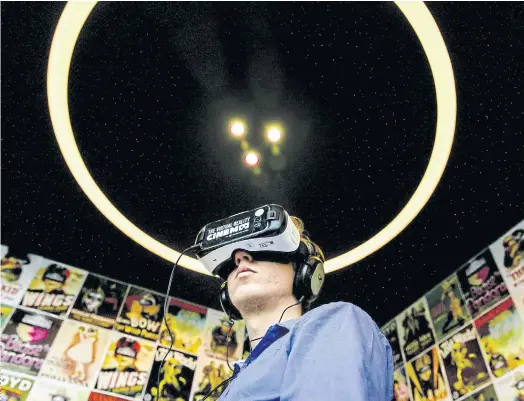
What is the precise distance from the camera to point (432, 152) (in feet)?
5.88

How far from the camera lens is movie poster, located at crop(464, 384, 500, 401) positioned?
73.4 inches

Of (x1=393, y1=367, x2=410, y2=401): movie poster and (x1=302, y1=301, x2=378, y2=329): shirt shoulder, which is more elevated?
(x1=393, y1=367, x2=410, y2=401): movie poster

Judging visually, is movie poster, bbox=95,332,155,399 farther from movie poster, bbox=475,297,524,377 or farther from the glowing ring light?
movie poster, bbox=475,297,524,377

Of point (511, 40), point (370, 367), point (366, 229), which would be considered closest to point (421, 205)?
point (366, 229)

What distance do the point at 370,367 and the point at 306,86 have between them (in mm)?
1215

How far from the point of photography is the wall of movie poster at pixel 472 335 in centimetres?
189

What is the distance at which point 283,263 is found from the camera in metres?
1.32

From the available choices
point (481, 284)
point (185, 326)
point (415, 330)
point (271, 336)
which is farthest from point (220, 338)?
point (271, 336)

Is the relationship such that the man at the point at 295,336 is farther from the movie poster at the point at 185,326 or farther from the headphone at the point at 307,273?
the movie poster at the point at 185,326

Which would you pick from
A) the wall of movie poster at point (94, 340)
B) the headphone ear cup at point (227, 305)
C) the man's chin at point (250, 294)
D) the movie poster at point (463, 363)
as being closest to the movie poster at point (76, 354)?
the wall of movie poster at point (94, 340)

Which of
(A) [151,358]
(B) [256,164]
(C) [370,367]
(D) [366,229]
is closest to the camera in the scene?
(C) [370,367]

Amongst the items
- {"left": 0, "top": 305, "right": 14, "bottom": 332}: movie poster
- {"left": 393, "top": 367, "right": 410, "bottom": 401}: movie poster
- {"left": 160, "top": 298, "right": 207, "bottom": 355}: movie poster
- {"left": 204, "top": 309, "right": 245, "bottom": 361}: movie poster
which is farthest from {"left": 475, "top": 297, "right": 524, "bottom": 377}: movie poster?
{"left": 0, "top": 305, "right": 14, "bottom": 332}: movie poster

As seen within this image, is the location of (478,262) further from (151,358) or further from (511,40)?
(151,358)

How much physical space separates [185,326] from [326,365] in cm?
217
